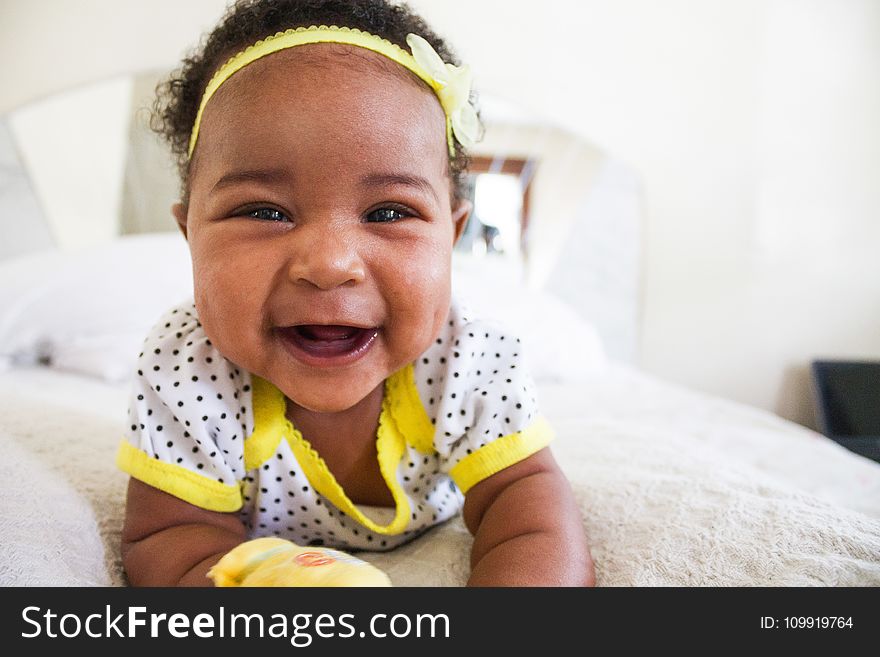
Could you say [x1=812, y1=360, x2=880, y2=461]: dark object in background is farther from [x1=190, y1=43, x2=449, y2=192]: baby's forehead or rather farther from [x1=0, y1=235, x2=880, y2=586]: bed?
[x1=190, y1=43, x2=449, y2=192]: baby's forehead

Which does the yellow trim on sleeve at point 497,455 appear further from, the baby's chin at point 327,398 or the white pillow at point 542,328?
the white pillow at point 542,328

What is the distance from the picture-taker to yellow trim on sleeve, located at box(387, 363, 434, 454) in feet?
2.35

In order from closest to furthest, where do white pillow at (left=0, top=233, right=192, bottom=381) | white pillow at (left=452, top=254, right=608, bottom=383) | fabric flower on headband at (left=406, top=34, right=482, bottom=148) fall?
fabric flower on headband at (left=406, top=34, right=482, bottom=148), white pillow at (left=0, top=233, right=192, bottom=381), white pillow at (left=452, top=254, right=608, bottom=383)

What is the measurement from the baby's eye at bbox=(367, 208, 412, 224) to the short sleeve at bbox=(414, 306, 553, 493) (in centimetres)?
16

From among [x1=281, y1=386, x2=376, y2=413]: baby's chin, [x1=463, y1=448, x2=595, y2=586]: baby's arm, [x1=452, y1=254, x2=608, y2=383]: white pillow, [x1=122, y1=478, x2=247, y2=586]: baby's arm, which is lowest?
[x1=452, y1=254, x2=608, y2=383]: white pillow

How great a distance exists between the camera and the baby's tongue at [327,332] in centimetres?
59

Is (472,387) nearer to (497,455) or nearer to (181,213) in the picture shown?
(497,455)

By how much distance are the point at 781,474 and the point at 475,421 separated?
0.58 metres

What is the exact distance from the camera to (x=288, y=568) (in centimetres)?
44

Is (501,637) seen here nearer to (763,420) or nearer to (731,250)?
(763,420)

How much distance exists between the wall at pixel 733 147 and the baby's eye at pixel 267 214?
159 centimetres

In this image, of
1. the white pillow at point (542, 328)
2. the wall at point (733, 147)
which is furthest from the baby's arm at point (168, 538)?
the wall at point (733, 147)

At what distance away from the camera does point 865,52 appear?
7.34 ft

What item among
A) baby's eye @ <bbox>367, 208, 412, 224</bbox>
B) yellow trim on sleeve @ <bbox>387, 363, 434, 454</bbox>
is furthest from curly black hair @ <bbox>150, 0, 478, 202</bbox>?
yellow trim on sleeve @ <bbox>387, 363, 434, 454</bbox>
